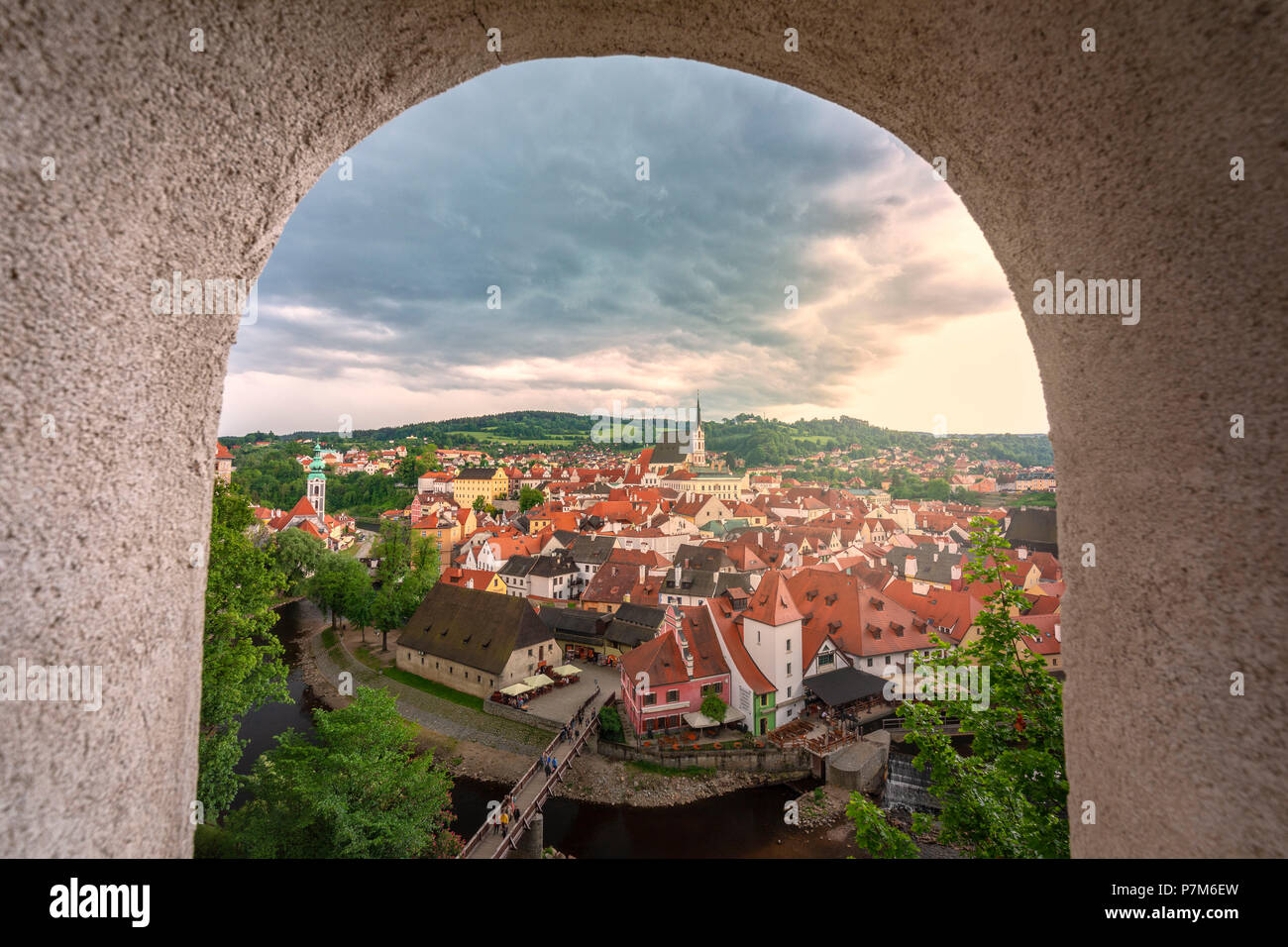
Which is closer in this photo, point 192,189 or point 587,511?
point 192,189

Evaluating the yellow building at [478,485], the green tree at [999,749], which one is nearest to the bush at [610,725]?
the green tree at [999,749]

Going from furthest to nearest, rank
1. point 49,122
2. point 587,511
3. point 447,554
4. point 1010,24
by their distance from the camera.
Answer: point 587,511, point 447,554, point 1010,24, point 49,122

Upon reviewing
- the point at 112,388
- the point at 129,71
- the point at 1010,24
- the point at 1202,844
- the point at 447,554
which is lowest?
the point at 447,554

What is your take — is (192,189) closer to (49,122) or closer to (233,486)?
(49,122)

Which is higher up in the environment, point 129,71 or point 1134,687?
point 129,71

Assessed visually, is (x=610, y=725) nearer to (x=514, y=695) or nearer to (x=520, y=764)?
(x=520, y=764)

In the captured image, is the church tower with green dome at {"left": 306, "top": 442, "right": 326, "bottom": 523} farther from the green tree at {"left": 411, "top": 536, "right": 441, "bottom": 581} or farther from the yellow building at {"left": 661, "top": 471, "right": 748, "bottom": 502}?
the yellow building at {"left": 661, "top": 471, "right": 748, "bottom": 502}
